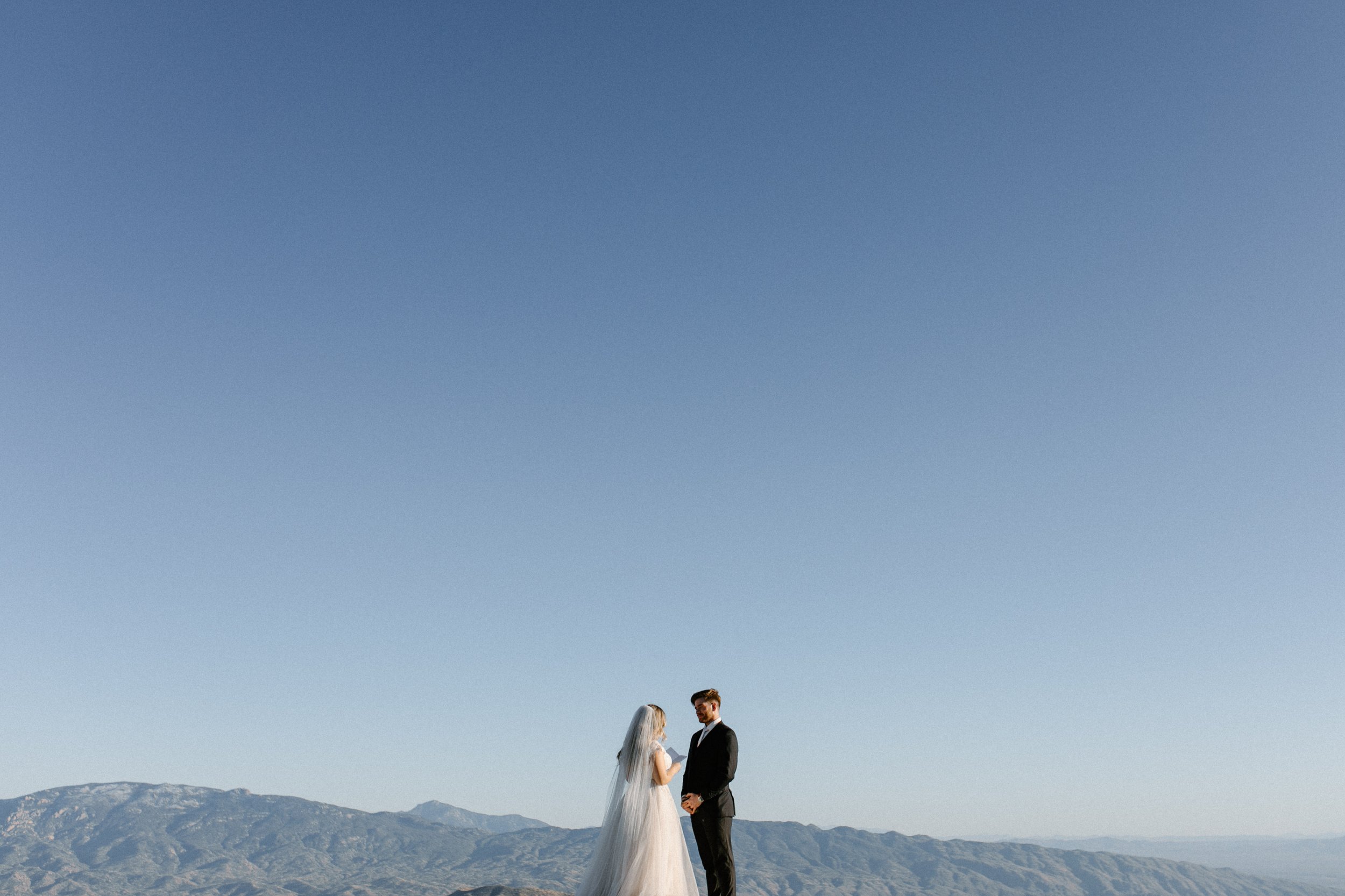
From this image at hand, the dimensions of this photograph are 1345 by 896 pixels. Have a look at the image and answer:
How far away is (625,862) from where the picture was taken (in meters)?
16.6

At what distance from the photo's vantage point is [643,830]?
54.7 feet

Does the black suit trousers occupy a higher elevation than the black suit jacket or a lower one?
lower

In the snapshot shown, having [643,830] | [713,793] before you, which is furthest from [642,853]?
[713,793]

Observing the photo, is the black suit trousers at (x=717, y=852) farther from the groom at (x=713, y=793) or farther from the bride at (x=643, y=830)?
the bride at (x=643, y=830)

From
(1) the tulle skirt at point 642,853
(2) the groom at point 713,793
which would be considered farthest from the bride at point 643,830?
(2) the groom at point 713,793

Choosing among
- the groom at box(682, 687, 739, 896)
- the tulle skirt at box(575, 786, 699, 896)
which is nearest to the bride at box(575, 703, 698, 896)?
the tulle skirt at box(575, 786, 699, 896)

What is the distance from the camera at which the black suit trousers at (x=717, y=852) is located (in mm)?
15344

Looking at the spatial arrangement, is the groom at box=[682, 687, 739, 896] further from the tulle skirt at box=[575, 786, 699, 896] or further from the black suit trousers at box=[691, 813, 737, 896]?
the tulle skirt at box=[575, 786, 699, 896]

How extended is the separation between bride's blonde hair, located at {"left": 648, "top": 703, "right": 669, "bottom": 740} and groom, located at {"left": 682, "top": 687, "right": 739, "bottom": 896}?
1195 mm

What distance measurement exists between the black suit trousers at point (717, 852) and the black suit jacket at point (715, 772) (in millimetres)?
127

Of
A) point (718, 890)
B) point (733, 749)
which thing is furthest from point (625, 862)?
point (733, 749)

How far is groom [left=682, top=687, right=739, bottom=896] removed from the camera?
1535cm

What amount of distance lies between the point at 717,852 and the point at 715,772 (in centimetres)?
132

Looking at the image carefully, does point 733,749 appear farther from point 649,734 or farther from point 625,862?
point 625,862
